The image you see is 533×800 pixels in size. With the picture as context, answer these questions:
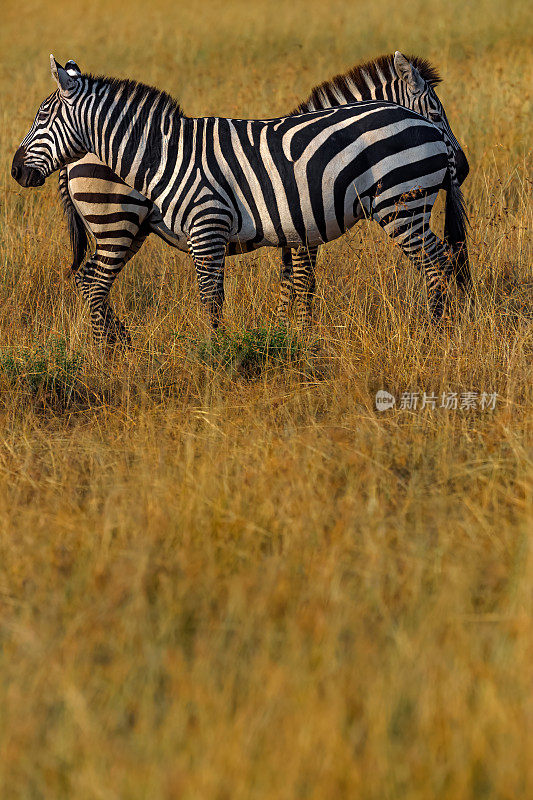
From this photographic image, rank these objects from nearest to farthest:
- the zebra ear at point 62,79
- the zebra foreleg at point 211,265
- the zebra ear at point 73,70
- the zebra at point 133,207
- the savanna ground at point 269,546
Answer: the savanna ground at point 269,546, the zebra foreleg at point 211,265, the zebra ear at point 62,79, the zebra ear at point 73,70, the zebra at point 133,207

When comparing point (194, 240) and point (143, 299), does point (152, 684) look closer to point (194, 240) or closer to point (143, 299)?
point (194, 240)

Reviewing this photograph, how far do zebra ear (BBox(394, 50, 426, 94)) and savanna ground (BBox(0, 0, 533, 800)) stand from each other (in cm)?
121

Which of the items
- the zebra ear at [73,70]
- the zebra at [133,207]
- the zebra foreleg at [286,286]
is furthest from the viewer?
the zebra foreleg at [286,286]

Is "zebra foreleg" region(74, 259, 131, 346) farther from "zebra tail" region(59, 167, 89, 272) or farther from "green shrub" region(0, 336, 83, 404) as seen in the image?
"green shrub" region(0, 336, 83, 404)

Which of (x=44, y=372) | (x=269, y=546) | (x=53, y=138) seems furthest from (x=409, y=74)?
(x=269, y=546)

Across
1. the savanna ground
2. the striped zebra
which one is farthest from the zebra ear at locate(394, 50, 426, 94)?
the savanna ground

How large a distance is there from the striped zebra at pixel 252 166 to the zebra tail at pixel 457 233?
15cm

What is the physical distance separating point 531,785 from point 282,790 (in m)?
0.55

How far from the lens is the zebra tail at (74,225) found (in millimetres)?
6359

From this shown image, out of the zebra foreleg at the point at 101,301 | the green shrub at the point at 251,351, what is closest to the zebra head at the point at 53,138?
the zebra foreleg at the point at 101,301

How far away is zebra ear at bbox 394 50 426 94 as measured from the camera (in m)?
6.26

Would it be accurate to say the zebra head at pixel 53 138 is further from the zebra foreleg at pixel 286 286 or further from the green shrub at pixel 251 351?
the green shrub at pixel 251 351

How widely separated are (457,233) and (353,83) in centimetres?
148

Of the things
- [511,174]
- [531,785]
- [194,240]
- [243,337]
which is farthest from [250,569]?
[511,174]
